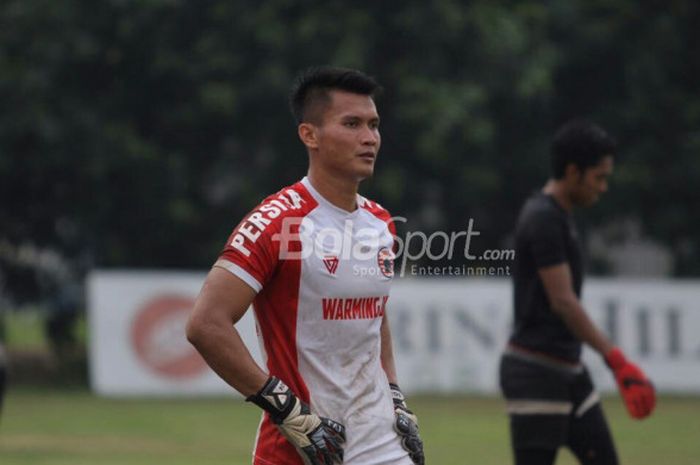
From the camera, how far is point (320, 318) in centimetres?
551

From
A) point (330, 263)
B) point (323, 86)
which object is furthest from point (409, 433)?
point (323, 86)

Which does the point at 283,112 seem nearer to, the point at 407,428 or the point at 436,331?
the point at 436,331

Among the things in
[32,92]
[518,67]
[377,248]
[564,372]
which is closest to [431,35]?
[518,67]

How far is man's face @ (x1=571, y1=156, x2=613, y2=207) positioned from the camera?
26.9 ft

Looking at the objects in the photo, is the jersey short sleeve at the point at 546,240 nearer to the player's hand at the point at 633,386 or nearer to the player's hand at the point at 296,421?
the player's hand at the point at 633,386

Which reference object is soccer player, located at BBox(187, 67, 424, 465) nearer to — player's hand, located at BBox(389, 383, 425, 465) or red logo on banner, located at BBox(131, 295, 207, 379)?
player's hand, located at BBox(389, 383, 425, 465)

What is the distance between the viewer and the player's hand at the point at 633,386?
8008 millimetres

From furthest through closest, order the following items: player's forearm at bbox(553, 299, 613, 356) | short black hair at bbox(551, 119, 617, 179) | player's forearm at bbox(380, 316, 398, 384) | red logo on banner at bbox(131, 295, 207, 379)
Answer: red logo on banner at bbox(131, 295, 207, 379)
short black hair at bbox(551, 119, 617, 179)
player's forearm at bbox(553, 299, 613, 356)
player's forearm at bbox(380, 316, 398, 384)

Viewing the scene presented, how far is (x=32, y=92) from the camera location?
83.3 feet

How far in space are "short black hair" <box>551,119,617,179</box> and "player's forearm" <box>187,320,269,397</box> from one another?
10.8 feet

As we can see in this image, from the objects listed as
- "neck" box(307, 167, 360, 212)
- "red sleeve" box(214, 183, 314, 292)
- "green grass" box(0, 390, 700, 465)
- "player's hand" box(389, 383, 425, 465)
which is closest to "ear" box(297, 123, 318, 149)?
"neck" box(307, 167, 360, 212)

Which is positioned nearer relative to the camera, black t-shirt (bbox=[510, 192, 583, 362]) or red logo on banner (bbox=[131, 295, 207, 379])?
black t-shirt (bbox=[510, 192, 583, 362])

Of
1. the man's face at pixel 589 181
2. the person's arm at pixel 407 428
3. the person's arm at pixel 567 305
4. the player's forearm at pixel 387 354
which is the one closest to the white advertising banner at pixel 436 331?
the man's face at pixel 589 181

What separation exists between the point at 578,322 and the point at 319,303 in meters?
2.71
